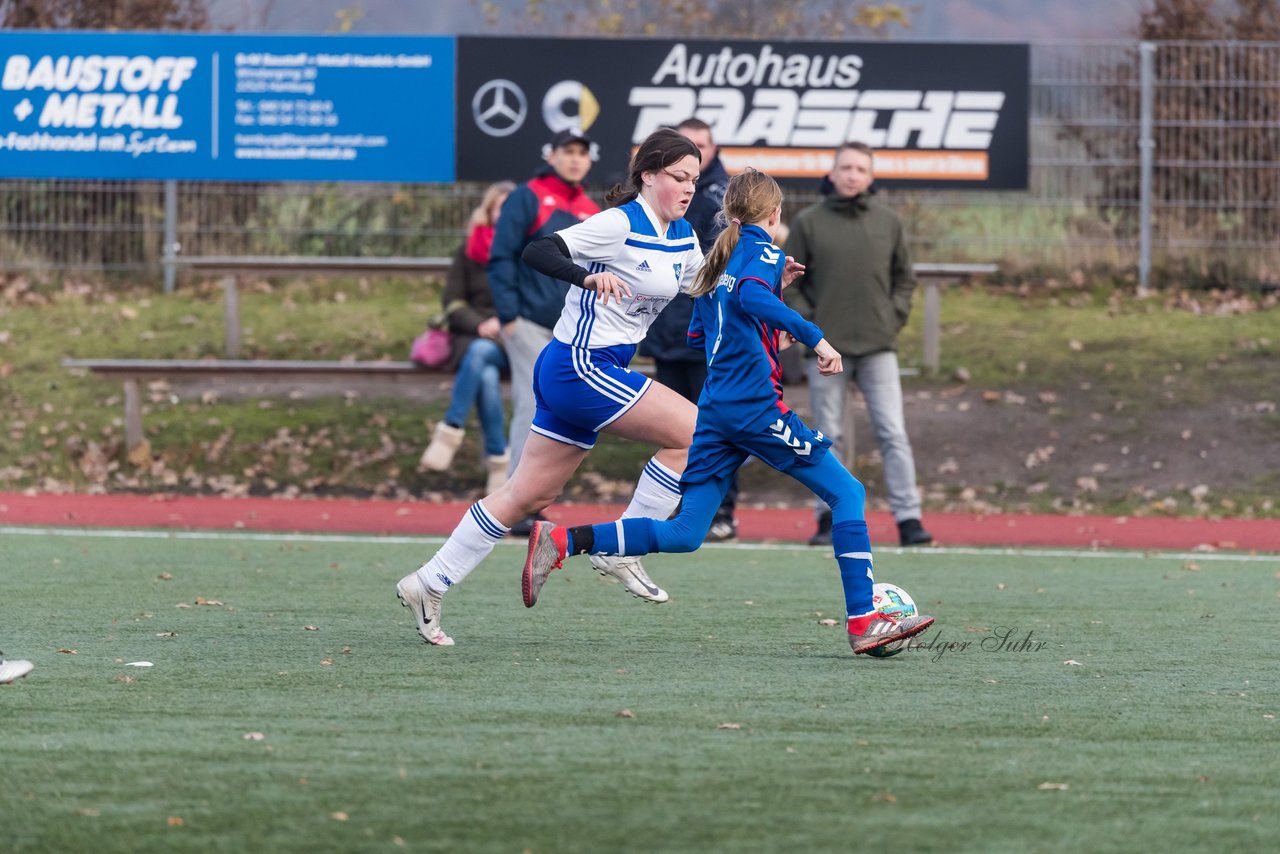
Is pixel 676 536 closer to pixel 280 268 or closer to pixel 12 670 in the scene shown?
pixel 12 670

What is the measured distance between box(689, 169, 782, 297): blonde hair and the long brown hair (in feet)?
0.93

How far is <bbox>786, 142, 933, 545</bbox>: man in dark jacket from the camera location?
34.0 ft

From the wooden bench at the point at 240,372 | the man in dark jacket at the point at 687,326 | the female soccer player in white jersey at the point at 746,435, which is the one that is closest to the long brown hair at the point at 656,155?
the female soccer player in white jersey at the point at 746,435

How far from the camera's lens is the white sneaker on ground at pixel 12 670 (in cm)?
528

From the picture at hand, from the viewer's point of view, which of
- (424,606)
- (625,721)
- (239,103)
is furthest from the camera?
(239,103)

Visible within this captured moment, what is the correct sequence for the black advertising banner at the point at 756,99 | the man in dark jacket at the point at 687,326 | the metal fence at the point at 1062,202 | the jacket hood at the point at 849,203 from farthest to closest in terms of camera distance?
the metal fence at the point at 1062,202 → the black advertising banner at the point at 756,99 → the jacket hood at the point at 849,203 → the man in dark jacket at the point at 687,326

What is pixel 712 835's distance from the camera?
3.72 metres

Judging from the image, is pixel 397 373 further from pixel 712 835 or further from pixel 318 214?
pixel 712 835

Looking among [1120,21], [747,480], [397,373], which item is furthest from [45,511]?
[1120,21]

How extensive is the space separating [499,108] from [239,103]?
224cm

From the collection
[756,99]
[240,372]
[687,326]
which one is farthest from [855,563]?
[756,99]

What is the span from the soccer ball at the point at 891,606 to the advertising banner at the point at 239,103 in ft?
33.6

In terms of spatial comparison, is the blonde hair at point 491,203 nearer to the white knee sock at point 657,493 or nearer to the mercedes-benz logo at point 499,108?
the mercedes-benz logo at point 499,108

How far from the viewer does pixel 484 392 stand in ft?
39.4
